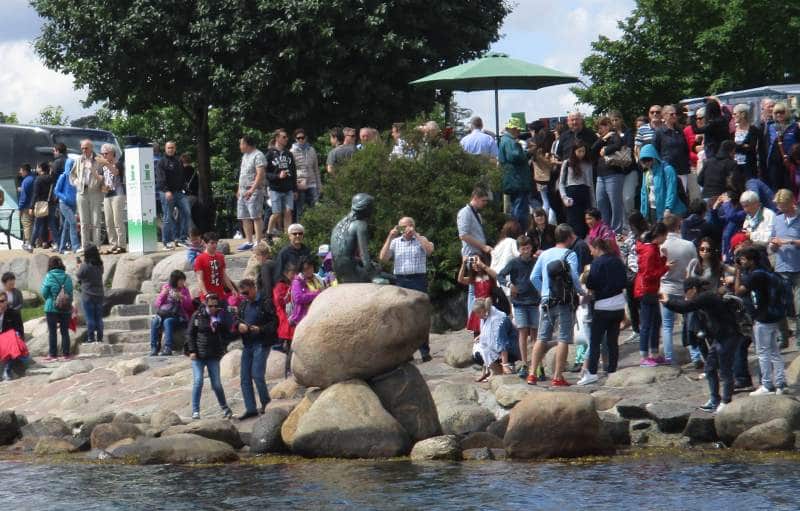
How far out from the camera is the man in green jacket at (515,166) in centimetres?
2145

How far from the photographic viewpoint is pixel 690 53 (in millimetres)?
53781

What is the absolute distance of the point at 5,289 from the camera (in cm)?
2467

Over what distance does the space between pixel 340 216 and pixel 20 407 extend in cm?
562

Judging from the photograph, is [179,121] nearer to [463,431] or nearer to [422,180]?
[422,180]

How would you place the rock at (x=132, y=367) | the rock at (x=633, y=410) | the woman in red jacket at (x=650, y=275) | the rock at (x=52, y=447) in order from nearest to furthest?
the rock at (x=633, y=410) < the woman in red jacket at (x=650, y=275) < the rock at (x=52, y=447) < the rock at (x=132, y=367)

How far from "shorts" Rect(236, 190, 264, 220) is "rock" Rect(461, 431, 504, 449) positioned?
30.8 ft

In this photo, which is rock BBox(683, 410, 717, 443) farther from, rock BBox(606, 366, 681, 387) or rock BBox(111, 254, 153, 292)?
rock BBox(111, 254, 153, 292)

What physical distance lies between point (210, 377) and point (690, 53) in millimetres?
38009

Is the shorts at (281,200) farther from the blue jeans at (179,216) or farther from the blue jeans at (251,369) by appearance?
the blue jeans at (251,369)

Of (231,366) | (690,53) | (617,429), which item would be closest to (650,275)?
(617,429)

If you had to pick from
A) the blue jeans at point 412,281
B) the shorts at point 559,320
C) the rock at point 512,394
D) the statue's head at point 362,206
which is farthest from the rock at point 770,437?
the blue jeans at point 412,281

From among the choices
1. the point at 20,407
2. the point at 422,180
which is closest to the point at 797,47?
the point at 422,180

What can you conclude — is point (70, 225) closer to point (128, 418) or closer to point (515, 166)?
point (128, 418)

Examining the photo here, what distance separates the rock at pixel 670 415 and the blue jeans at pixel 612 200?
497 centimetres
